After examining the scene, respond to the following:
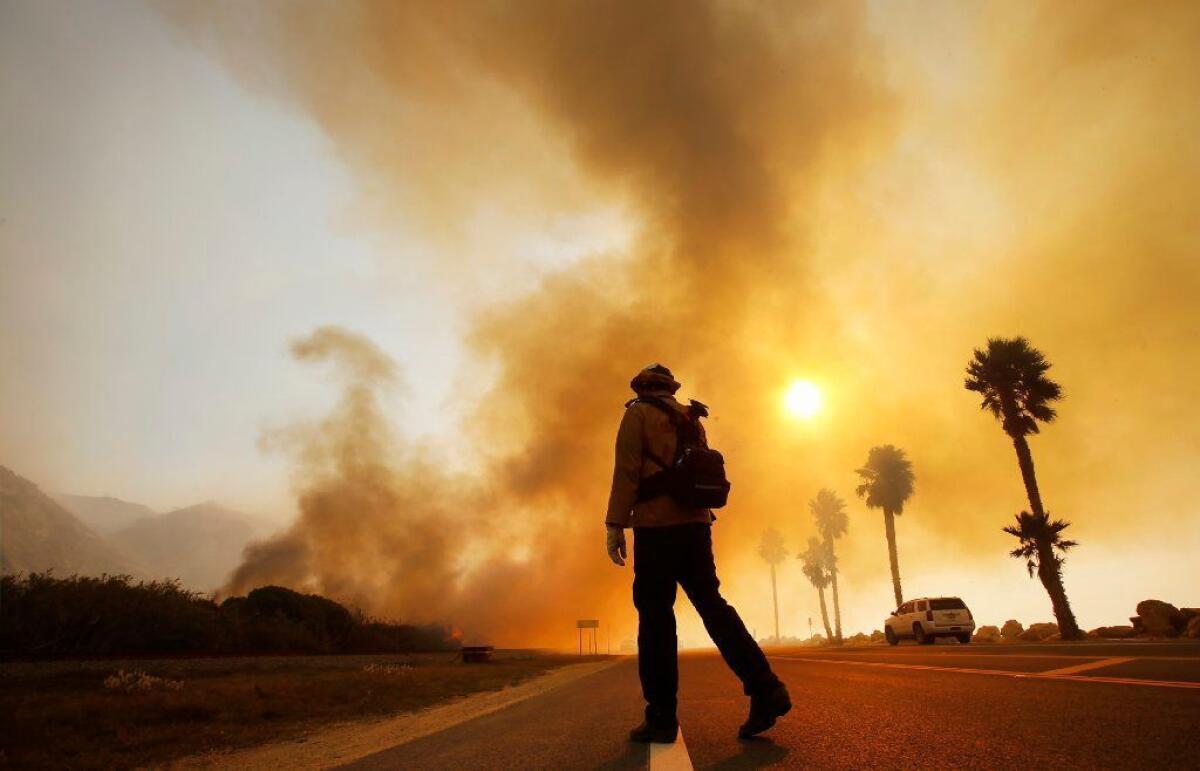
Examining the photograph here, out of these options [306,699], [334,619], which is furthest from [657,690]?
[334,619]

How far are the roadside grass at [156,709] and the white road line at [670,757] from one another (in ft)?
15.5

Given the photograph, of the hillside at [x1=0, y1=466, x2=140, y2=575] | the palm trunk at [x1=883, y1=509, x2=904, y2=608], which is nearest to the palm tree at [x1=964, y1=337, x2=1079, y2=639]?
the palm trunk at [x1=883, y1=509, x2=904, y2=608]

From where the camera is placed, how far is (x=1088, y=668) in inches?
228

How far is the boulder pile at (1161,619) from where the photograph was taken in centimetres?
2073

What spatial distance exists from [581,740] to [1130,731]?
113 inches

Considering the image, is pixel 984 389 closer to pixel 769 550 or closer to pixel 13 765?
pixel 13 765

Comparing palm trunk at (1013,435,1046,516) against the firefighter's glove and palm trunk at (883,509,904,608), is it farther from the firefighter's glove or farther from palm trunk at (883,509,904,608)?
the firefighter's glove

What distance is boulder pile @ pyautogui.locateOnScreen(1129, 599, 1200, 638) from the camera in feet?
68.0

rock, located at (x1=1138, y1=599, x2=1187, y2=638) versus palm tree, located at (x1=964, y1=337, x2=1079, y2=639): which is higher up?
palm tree, located at (x1=964, y1=337, x2=1079, y2=639)

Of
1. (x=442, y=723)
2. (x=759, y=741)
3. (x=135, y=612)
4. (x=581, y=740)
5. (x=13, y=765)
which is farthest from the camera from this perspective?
(x=135, y=612)

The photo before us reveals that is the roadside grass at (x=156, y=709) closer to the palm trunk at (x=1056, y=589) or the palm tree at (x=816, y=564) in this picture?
the palm trunk at (x=1056, y=589)

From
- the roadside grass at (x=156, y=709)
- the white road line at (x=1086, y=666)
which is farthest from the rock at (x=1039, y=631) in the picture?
the roadside grass at (x=156, y=709)

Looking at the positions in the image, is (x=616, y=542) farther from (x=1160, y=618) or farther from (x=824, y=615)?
(x=824, y=615)

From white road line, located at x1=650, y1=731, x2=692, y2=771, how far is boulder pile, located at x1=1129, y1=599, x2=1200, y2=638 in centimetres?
2634
